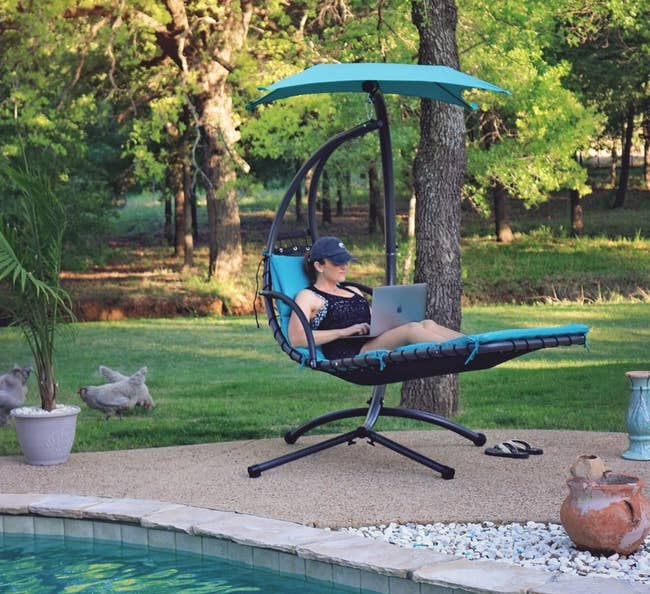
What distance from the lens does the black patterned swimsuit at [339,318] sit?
6.63m

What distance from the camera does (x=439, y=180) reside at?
8109 millimetres

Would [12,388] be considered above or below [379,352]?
below

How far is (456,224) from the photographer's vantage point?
8.20 meters

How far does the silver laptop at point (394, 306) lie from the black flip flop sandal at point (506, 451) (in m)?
0.92

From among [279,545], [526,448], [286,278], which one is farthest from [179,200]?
[279,545]

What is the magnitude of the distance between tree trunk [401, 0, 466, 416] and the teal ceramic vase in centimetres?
192

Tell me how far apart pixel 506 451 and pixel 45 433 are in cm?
275

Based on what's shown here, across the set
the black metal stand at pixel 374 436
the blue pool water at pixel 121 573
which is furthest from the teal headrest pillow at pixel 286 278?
the blue pool water at pixel 121 573

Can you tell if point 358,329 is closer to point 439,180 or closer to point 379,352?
point 379,352

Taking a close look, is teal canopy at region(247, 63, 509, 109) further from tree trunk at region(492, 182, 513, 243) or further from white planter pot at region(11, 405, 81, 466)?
tree trunk at region(492, 182, 513, 243)

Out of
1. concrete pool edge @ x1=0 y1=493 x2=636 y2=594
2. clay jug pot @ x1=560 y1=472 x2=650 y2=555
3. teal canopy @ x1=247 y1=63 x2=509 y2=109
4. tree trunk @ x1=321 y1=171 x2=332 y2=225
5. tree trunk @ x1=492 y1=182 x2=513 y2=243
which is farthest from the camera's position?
tree trunk @ x1=492 y1=182 x2=513 y2=243

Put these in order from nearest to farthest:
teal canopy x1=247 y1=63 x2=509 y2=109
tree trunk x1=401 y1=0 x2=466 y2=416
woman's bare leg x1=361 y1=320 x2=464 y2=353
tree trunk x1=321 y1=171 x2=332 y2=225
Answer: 1. woman's bare leg x1=361 y1=320 x2=464 y2=353
2. teal canopy x1=247 y1=63 x2=509 y2=109
3. tree trunk x1=401 y1=0 x2=466 y2=416
4. tree trunk x1=321 y1=171 x2=332 y2=225

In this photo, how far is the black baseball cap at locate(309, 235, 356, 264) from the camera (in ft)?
22.1

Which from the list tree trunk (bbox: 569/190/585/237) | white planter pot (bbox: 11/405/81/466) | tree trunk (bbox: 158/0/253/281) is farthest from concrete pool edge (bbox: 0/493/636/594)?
tree trunk (bbox: 569/190/585/237)
